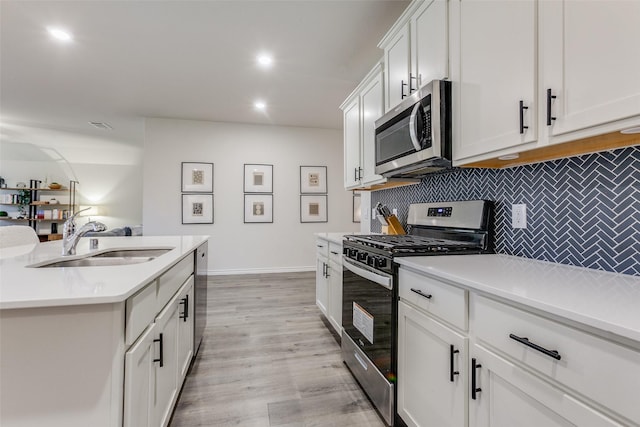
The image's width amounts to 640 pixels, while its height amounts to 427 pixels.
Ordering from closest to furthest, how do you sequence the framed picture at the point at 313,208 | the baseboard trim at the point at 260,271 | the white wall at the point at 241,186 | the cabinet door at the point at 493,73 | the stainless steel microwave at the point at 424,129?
the cabinet door at the point at 493,73 → the stainless steel microwave at the point at 424,129 → the white wall at the point at 241,186 → the baseboard trim at the point at 260,271 → the framed picture at the point at 313,208

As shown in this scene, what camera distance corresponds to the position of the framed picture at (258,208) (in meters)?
5.43

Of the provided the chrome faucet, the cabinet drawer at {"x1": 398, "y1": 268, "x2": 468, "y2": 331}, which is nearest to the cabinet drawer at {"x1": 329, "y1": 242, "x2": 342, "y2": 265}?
the cabinet drawer at {"x1": 398, "y1": 268, "x2": 468, "y2": 331}

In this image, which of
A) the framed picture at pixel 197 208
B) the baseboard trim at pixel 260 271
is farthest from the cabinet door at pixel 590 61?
the framed picture at pixel 197 208

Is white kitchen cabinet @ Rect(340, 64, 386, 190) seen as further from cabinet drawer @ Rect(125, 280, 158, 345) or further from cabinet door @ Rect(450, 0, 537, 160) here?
cabinet drawer @ Rect(125, 280, 158, 345)

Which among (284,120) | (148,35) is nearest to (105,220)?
(284,120)

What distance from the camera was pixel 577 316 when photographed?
2.33 feet

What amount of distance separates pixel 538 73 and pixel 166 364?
2.01m

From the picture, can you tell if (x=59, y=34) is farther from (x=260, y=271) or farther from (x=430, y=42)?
(x=260, y=271)

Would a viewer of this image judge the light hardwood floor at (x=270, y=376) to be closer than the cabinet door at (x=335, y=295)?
Yes

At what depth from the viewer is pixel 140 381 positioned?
1060 millimetres

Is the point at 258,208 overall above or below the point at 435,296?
above

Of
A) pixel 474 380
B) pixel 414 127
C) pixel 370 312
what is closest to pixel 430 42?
pixel 414 127

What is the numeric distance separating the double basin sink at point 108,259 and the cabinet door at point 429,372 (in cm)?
151

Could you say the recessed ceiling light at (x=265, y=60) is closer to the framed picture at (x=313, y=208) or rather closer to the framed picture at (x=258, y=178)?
the framed picture at (x=258, y=178)
